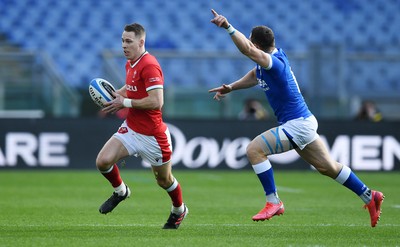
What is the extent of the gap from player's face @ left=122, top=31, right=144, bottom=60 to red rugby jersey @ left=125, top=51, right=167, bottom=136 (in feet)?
0.24

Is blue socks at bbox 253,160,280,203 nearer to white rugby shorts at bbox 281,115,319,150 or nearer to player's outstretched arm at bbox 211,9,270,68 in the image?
white rugby shorts at bbox 281,115,319,150

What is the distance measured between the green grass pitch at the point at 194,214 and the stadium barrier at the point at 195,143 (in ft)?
2.84

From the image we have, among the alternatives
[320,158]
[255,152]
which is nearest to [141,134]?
[255,152]

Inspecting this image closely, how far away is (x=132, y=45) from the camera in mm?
9266

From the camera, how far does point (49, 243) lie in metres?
7.91

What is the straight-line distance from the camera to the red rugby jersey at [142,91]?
30.1 ft

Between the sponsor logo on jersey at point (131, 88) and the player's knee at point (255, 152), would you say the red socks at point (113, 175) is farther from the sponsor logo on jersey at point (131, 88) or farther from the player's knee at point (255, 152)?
the player's knee at point (255, 152)

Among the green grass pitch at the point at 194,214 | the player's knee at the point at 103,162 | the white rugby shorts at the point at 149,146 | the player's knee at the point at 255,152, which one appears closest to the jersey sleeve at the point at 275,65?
the player's knee at the point at 255,152

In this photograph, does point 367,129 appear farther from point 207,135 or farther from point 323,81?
point 207,135

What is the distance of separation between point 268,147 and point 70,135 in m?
10.6

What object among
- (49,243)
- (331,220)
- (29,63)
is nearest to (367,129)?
(29,63)

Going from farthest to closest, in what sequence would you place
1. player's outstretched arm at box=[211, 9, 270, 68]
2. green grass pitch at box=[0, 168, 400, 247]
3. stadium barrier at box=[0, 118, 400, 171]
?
stadium barrier at box=[0, 118, 400, 171]
player's outstretched arm at box=[211, 9, 270, 68]
green grass pitch at box=[0, 168, 400, 247]

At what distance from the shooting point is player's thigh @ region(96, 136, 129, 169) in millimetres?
9289

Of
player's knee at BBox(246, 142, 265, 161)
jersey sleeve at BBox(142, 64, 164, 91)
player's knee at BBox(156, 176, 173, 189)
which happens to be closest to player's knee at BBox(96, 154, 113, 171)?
player's knee at BBox(156, 176, 173, 189)
